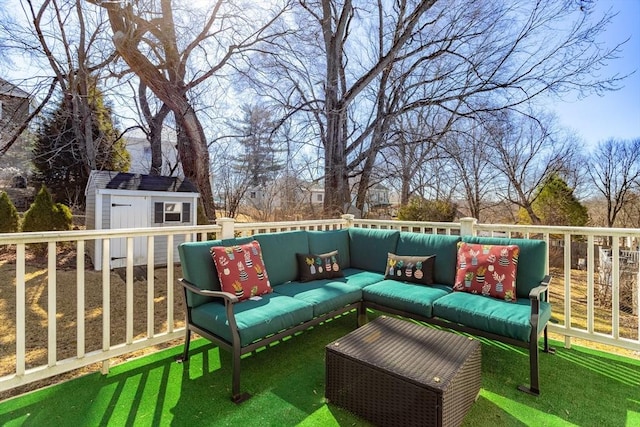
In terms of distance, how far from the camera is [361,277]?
11.3 ft

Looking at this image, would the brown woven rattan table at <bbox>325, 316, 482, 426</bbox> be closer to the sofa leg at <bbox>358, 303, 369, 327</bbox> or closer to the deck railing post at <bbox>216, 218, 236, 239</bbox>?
the sofa leg at <bbox>358, 303, 369, 327</bbox>

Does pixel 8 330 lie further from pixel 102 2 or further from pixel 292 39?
pixel 292 39

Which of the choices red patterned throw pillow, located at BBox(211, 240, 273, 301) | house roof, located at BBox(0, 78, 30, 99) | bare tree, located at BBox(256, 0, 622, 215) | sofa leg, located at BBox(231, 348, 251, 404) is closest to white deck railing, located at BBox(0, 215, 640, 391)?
red patterned throw pillow, located at BBox(211, 240, 273, 301)

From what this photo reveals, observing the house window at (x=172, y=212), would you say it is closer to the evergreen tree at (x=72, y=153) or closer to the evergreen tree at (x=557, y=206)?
the evergreen tree at (x=72, y=153)

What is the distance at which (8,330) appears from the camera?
13.3 feet

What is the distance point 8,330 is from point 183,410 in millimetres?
3802

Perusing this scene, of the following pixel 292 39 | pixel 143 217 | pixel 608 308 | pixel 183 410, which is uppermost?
pixel 292 39

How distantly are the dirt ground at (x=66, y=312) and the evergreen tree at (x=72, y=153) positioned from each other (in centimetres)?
389

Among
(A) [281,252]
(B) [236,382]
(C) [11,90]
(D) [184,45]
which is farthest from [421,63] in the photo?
(C) [11,90]

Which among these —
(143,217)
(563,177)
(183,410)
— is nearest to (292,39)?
(143,217)

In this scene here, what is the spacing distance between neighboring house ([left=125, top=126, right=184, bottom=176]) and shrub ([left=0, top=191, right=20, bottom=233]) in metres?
4.42

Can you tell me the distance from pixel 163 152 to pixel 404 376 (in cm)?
1282

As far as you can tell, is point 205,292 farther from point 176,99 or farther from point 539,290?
point 176,99

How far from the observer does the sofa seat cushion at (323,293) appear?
8.86ft
